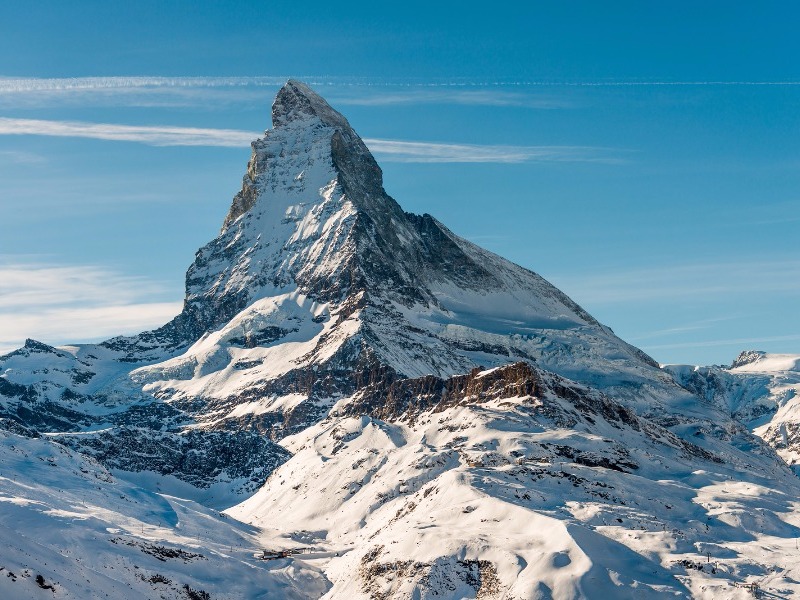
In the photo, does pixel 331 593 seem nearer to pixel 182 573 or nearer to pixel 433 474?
pixel 182 573

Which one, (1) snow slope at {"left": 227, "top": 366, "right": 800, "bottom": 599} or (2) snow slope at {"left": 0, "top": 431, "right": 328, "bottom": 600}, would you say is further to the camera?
(1) snow slope at {"left": 227, "top": 366, "right": 800, "bottom": 599}

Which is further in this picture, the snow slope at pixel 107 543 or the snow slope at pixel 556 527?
the snow slope at pixel 556 527

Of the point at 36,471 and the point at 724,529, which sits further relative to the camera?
the point at 36,471

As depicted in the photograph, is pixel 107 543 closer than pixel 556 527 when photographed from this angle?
No

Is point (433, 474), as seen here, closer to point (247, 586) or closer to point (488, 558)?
point (247, 586)

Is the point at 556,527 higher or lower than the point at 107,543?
higher

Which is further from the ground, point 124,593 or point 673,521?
point 673,521

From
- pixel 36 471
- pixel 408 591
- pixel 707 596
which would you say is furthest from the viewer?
pixel 36 471

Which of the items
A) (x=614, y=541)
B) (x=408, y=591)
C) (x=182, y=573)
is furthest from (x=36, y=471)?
(x=614, y=541)

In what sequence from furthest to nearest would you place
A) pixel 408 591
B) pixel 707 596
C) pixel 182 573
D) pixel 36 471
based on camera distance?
pixel 36 471
pixel 182 573
pixel 408 591
pixel 707 596

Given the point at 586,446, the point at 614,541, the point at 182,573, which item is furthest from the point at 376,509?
the point at 614,541
